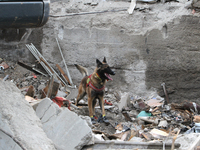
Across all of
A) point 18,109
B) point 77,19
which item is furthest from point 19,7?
point 77,19

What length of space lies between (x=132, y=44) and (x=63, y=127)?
496 centimetres

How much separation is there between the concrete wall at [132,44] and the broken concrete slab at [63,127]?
449cm

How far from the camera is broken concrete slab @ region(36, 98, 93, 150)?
10.8 ft

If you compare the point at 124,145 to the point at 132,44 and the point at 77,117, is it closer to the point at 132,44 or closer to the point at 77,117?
the point at 77,117

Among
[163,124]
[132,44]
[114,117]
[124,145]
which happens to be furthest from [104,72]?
[124,145]

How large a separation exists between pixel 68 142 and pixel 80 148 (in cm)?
→ 20

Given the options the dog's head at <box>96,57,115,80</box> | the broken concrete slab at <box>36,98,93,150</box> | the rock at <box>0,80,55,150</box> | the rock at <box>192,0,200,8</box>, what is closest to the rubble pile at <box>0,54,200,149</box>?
the broken concrete slab at <box>36,98,93,150</box>

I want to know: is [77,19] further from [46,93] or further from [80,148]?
[80,148]

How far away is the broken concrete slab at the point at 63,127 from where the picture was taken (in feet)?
10.8

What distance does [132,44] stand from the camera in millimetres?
7957

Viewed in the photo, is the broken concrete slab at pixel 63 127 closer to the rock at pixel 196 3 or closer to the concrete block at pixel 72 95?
A: the concrete block at pixel 72 95

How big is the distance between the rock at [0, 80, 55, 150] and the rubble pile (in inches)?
11.9

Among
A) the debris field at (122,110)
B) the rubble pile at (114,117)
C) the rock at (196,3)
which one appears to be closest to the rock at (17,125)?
the rubble pile at (114,117)

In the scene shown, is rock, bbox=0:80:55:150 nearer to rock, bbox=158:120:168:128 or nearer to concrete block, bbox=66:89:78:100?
rock, bbox=158:120:168:128
